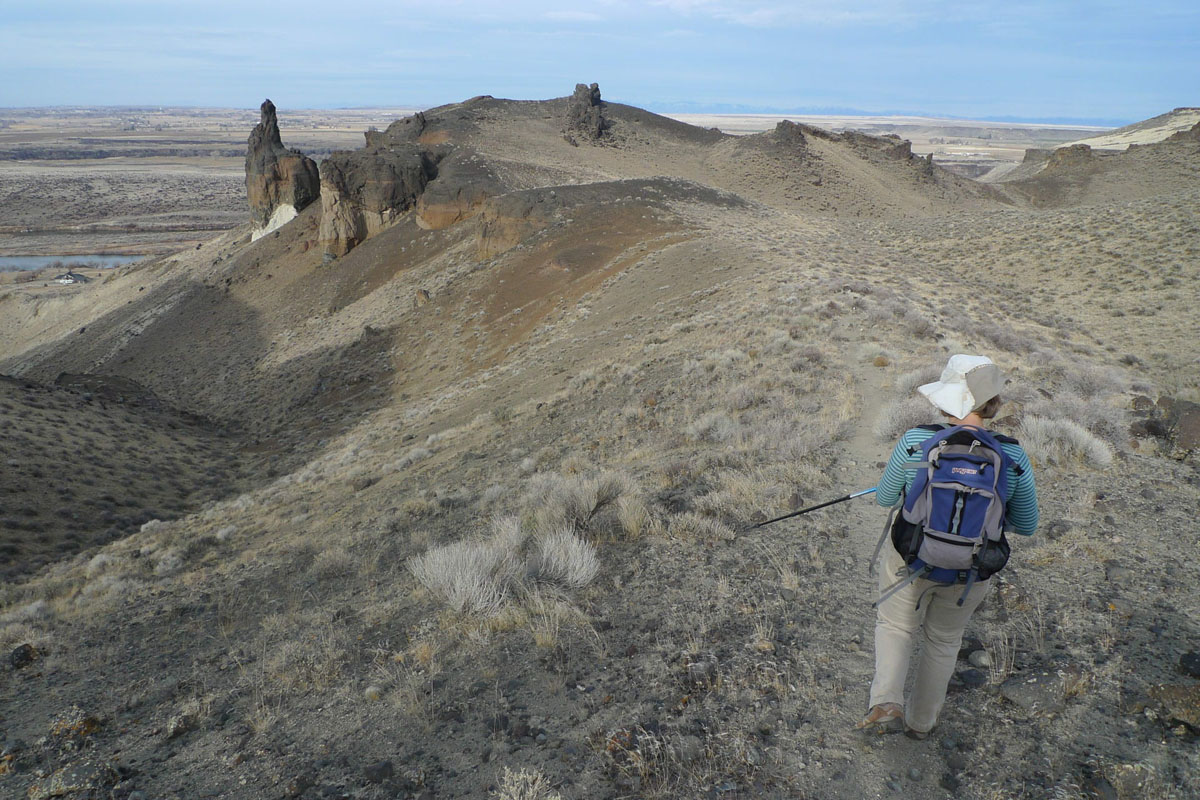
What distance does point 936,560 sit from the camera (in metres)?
2.82

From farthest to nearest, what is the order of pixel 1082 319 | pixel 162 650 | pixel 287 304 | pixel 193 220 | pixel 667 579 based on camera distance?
pixel 193 220
pixel 287 304
pixel 1082 319
pixel 162 650
pixel 667 579

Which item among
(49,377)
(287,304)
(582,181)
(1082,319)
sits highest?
(582,181)

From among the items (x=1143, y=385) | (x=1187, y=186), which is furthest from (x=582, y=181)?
(x=1187, y=186)

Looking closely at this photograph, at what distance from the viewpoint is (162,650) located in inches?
219

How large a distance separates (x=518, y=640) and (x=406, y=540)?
306cm

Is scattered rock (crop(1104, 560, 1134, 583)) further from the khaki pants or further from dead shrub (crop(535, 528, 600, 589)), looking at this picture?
dead shrub (crop(535, 528, 600, 589))

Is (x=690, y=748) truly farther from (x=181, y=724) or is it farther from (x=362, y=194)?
(x=362, y=194)

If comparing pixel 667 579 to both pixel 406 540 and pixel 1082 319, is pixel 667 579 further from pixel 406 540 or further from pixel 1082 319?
pixel 1082 319

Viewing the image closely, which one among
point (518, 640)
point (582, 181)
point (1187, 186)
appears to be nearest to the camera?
point (518, 640)

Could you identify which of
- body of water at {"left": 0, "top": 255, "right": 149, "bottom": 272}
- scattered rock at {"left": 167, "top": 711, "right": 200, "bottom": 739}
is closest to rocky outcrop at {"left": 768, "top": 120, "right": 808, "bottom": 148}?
scattered rock at {"left": 167, "top": 711, "right": 200, "bottom": 739}

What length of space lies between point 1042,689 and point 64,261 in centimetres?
8858

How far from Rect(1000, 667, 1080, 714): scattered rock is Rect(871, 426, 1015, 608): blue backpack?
1063mm

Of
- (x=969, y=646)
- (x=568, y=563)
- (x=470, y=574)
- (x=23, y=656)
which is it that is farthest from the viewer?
(x=23, y=656)

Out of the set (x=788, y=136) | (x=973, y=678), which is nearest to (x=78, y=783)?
(x=973, y=678)
